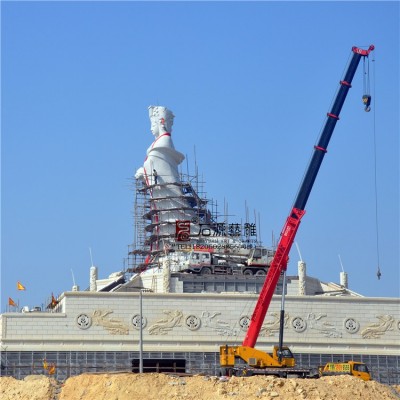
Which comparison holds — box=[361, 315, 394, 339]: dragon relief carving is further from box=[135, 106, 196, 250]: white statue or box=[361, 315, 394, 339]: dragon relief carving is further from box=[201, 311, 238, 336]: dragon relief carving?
box=[135, 106, 196, 250]: white statue

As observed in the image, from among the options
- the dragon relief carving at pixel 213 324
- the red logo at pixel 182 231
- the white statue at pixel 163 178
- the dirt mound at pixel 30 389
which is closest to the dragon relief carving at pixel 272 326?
the dragon relief carving at pixel 213 324

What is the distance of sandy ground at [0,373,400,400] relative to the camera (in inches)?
2309

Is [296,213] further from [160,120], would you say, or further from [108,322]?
[160,120]

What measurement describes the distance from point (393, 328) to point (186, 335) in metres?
17.2

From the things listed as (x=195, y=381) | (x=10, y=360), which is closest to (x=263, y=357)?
(x=195, y=381)

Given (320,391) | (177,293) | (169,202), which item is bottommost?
(320,391)

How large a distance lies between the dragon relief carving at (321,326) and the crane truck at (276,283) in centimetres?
1316

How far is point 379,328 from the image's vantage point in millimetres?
95938

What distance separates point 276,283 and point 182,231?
26.1 metres

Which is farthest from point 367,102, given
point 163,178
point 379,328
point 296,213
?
point 163,178

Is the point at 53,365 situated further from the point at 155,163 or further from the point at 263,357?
the point at 155,163

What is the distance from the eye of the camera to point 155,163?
115000mm

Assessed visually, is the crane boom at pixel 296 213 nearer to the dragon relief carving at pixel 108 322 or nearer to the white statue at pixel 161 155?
the dragon relief carving at pixel 108 322

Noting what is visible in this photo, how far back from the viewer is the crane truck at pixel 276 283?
72.8 meters
